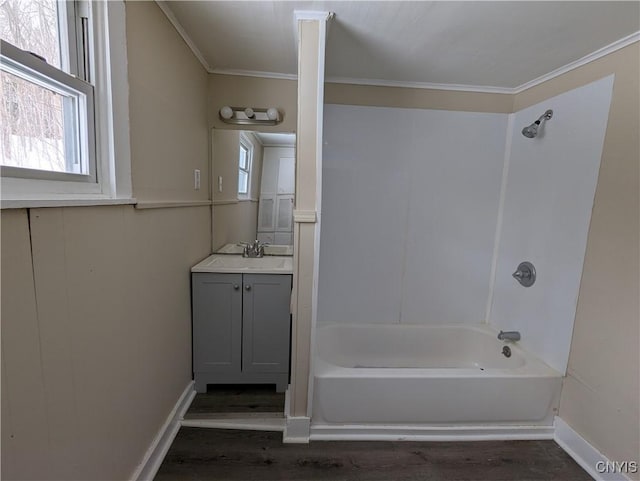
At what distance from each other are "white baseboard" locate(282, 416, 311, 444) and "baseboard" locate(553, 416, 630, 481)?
1511 millimetres

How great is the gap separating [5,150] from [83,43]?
0.54m

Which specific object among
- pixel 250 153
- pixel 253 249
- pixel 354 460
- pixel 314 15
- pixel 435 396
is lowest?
pixel 354 460

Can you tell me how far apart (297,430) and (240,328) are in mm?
718

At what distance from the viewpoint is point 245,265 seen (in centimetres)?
208

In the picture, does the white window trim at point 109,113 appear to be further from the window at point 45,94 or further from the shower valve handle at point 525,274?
the shower valve handle at point 525,274

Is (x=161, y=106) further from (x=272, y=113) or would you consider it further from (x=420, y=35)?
(x=420, y=35)

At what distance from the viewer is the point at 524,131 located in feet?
6.58

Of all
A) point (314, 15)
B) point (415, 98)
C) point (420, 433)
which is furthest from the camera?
point (415, 98)

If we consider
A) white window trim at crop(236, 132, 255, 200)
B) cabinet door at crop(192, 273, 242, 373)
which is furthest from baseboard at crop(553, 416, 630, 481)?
white window trim at crop(236, 132, 255, 200)

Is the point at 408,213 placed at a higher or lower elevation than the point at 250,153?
lower

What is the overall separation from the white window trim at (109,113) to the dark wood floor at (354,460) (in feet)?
4.51

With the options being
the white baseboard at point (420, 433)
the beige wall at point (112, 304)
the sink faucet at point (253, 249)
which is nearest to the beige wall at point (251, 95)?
the beige wall at point (112, 304)

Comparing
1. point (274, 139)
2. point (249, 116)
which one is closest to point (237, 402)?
point (274, 139)

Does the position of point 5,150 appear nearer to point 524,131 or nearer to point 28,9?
point 28,9
